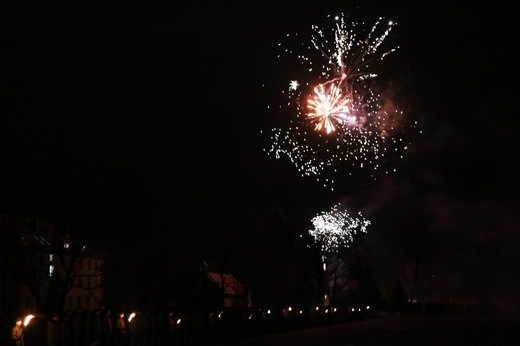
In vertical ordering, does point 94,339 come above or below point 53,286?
below

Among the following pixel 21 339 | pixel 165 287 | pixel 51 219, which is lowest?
pixel 21 339

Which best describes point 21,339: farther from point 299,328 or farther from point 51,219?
point 299,328

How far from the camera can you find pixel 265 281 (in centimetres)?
6844

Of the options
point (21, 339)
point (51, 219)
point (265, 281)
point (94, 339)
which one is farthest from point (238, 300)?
point (21, 339)

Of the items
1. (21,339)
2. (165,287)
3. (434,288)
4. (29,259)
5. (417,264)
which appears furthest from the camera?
(434,288)

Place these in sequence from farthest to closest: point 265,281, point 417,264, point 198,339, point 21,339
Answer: point 417,264, point 265,281, point 198,339, point 21,339

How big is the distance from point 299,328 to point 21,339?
3422 centimetres

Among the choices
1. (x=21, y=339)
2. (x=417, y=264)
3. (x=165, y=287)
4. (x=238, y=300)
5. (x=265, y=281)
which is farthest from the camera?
(x=417, y=264)

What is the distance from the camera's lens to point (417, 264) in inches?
3922

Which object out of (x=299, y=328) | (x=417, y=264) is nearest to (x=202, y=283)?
(x=299, y=328)

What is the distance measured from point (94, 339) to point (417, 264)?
8063cm

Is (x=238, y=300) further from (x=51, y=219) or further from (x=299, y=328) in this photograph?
(x=51, y=219)

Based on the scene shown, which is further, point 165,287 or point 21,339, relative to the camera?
point 165,287

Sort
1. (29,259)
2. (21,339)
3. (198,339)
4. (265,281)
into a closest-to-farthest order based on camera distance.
A: (21,339) < (198,339) < (29,259) < (265,281)
